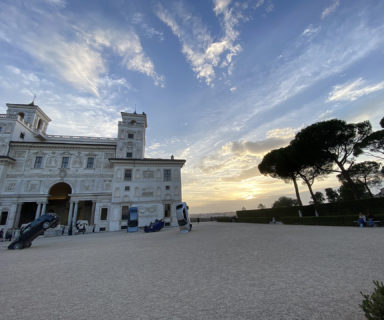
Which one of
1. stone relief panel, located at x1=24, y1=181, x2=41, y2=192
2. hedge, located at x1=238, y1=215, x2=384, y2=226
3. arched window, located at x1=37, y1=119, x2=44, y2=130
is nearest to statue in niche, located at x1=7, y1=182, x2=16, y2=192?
stone relief panel, located at x1=24, y1=181, x2=41, y2=192

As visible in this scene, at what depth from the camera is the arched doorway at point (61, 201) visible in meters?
33.4

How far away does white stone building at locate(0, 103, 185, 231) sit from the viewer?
1130 inches

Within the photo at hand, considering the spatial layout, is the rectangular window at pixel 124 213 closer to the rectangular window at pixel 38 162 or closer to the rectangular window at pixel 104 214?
the rectangular window at pixel 104 214

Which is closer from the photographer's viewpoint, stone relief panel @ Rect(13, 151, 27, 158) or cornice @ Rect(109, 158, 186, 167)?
stone relief panel @ Rect(13, 151, 27, 158)

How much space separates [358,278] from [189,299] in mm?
3813

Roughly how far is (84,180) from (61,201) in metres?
8.69

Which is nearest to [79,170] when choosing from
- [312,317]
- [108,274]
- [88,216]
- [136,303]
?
[88,216]

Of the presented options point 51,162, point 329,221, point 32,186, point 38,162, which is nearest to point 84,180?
point 51,162

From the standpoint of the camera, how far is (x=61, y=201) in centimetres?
3450

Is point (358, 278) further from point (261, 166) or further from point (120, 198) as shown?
point (261, 166)

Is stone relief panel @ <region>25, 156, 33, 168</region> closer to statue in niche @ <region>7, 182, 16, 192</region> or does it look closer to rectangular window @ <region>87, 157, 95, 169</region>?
statue in niche @ <region>7, 182, 16, 192</region>

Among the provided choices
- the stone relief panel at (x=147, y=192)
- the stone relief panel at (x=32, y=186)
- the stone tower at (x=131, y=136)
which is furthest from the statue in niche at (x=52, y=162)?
the stone relief panel at (x=147, y=192)

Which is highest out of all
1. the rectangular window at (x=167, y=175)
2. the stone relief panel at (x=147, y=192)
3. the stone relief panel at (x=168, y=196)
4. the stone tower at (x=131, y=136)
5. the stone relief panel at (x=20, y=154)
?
the stone tower at (x=131, y=136)

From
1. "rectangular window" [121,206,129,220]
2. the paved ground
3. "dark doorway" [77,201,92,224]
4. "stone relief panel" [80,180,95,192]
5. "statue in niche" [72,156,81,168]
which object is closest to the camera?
the paved ground
